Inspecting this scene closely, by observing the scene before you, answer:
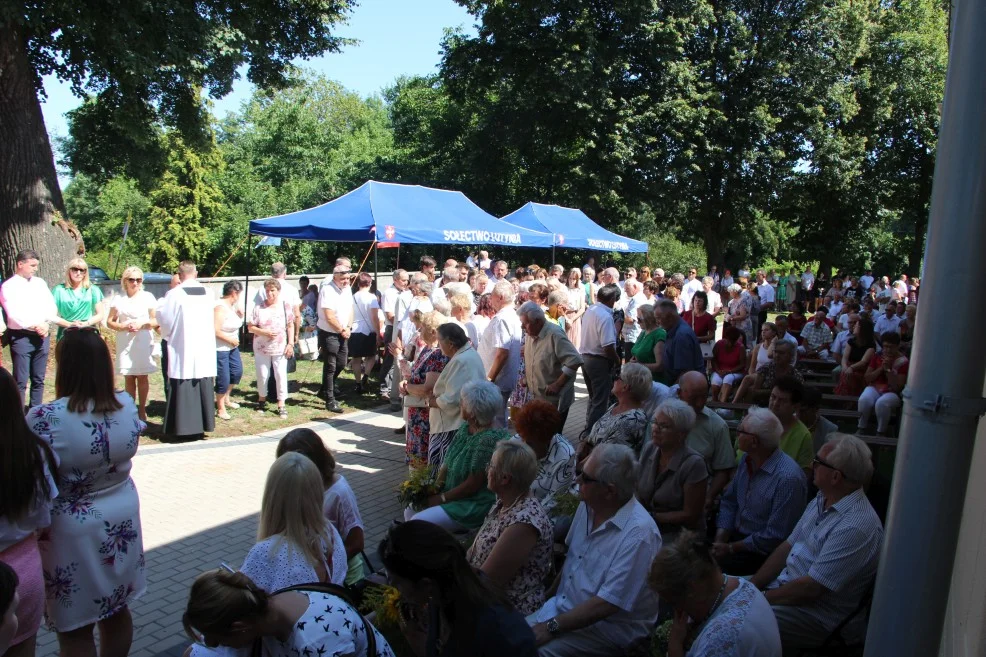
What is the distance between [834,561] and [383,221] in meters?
9.60

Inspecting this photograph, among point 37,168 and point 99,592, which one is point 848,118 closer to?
point 37,168

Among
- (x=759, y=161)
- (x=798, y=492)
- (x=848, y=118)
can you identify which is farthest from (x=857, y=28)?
(x=798, y=492)

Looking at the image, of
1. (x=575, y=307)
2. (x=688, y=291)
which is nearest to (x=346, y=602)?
(x=575, y=307)

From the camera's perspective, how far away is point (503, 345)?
23.9 ft

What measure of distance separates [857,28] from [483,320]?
92.7 ft

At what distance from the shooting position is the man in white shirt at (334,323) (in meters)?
9.83

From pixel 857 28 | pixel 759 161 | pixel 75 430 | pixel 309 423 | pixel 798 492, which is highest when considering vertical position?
pixel 857 28

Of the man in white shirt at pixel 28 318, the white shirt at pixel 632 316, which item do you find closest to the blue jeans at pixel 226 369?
the man in white shirt at pixel 28 318

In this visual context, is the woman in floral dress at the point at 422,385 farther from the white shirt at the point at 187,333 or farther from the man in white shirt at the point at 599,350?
the white shirt at the point at 187,333

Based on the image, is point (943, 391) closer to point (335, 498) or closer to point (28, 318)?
point (335, 498)

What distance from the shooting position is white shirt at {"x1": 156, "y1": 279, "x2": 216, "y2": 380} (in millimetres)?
7820

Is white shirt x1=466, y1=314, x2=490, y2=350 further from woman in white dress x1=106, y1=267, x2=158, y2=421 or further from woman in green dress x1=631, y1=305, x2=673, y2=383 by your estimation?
woman in white dress x1=106, y1=267, x2=158, y2=421

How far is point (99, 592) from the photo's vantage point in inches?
132

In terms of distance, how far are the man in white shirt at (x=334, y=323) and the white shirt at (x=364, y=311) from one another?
30cm
